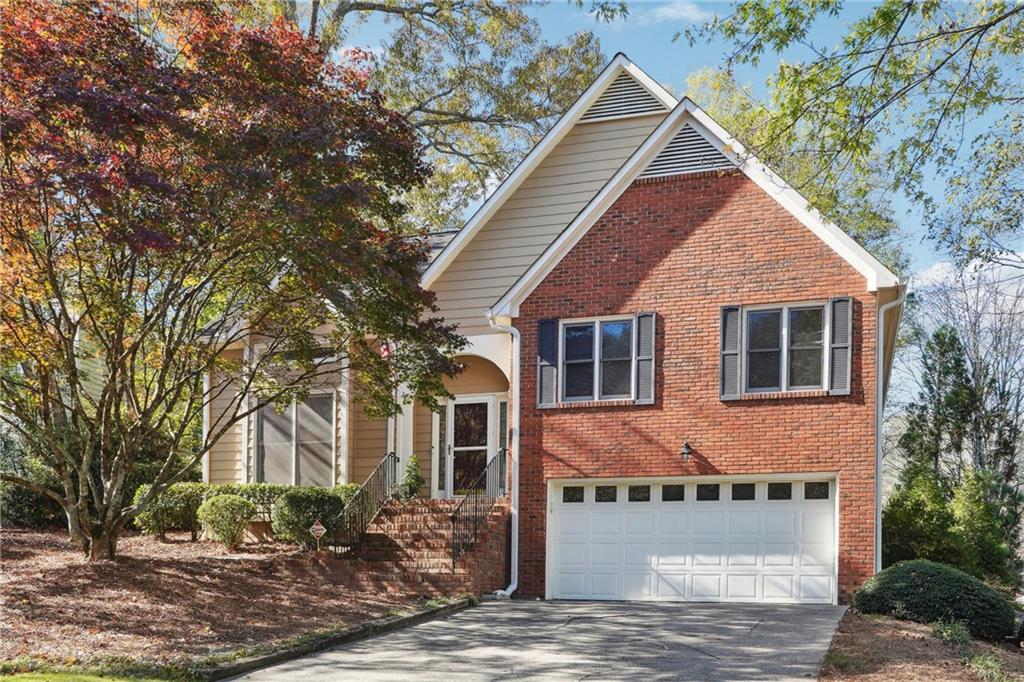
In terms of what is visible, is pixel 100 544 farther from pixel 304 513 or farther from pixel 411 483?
pixel 411 483

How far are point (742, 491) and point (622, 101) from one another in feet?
26.3

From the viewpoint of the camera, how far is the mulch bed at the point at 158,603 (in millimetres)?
12047

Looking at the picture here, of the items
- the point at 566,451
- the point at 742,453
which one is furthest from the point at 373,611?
the point at 742,453

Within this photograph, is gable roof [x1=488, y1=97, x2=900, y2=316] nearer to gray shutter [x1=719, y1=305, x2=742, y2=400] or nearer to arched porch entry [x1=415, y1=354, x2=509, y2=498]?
gray shutter [x1=719, y1=305, x2=742, y2=400]

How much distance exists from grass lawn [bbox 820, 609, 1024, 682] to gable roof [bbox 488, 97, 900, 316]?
5.40 m

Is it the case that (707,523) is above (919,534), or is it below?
above

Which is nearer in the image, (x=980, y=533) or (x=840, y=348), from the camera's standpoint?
(x=840, y=348)

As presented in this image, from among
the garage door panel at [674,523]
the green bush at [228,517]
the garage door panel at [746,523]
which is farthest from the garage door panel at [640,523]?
the green bush at [228,517]

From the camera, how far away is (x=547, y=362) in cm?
1830

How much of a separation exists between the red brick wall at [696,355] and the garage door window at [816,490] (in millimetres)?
386

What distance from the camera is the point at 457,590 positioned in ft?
54.6

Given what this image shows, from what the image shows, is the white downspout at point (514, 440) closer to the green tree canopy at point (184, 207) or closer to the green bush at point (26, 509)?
the green tree canopy at point (184, 207)

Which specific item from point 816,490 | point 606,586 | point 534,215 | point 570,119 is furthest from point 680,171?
point 606,586

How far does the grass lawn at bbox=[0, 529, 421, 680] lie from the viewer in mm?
11813
